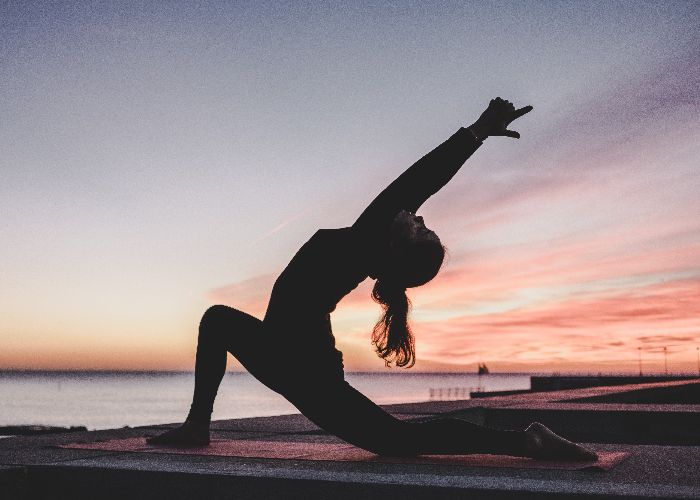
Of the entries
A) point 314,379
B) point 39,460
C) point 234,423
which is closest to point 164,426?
point 234,423

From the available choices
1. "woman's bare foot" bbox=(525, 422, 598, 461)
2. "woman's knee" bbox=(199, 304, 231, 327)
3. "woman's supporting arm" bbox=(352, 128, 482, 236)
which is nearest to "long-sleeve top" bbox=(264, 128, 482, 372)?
"woman's supporting arm" bbox=(352, 128, 482, 236)

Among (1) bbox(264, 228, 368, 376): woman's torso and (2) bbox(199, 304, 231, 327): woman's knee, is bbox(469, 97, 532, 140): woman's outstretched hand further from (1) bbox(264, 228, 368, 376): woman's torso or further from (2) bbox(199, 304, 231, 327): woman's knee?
(2) bbox(199, 304, 231, 327): woman's knee

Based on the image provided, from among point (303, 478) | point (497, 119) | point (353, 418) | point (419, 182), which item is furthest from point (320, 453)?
point (497, 119)

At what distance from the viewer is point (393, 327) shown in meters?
4.11

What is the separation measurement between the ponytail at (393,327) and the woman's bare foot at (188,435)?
1282 mm

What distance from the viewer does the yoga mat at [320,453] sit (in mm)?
3717

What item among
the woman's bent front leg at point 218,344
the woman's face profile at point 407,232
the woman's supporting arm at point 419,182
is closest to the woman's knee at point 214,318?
the woman's bent front leg at point 218,344

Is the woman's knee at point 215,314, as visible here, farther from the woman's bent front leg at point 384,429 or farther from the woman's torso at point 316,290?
the woman's bent front leg at point 384,429

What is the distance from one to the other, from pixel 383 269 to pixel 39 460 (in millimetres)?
2182

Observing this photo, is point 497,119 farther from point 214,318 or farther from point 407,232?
point 214,318

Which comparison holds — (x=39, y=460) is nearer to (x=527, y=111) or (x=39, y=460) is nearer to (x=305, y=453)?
(x=305, y=453)

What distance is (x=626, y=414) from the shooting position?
852 cm

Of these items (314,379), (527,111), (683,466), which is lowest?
(683,466)

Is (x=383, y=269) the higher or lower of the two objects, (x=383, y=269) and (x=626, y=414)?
the higher
